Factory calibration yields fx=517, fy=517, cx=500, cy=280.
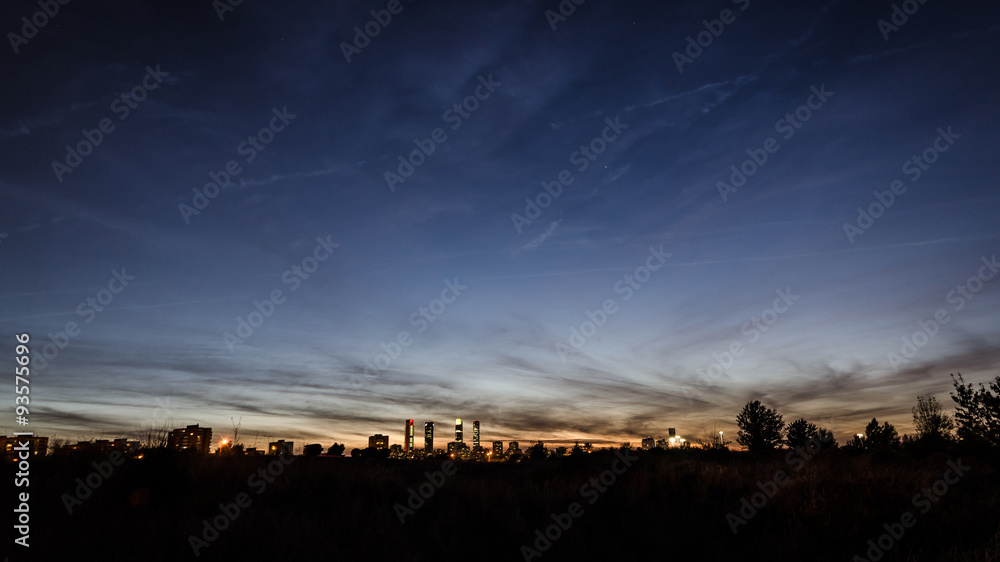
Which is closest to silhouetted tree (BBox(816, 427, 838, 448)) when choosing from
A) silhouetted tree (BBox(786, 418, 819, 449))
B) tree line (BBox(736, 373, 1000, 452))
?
tree line (BBox(736, 373, 1000, 452))

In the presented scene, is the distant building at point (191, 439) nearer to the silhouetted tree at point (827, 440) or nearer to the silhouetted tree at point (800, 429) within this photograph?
the silhouetted tree at point (827, 440)

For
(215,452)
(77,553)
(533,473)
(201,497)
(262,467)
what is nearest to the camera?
(77,553)

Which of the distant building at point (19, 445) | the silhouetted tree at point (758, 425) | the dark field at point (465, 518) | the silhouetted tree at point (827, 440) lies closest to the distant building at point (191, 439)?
the dark field at point (465, 518)

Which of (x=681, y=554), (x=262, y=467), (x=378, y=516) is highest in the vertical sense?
(x=262, y=467)

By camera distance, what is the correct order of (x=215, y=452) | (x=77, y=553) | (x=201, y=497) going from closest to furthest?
(x=77, y=553)
(x=201, y=497)
(x=215, y=452)

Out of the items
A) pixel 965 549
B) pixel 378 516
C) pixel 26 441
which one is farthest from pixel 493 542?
pixel 26 441

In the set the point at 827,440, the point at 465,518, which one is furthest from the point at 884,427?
the point at 465,518

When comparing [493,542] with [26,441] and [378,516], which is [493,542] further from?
[26,441]
